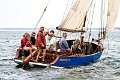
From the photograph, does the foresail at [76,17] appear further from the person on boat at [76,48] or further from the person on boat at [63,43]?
the person on boat at [63,43]

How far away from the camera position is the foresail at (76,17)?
27.0 m

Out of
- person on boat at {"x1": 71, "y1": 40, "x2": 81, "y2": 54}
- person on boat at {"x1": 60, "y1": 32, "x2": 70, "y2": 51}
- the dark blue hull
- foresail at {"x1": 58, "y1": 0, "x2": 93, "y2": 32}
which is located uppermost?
foresail at {"x1": 58, "y1": 0, "x2": 93, "y2": 32}

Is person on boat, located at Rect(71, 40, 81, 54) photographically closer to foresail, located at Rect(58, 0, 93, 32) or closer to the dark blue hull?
the dark blue hull

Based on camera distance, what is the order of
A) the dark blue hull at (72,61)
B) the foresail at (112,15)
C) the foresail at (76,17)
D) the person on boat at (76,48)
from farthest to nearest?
the foresail at (112,15)
the foresail at (76,17)
the person on boat at (76,48)
the dark blue hull at (72,61)

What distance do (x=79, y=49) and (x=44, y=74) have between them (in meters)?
5.41

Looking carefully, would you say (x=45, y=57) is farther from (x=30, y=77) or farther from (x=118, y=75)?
(x=118, y=75)

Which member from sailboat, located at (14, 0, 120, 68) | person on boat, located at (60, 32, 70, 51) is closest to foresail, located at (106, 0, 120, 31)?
sailboat, located at (14, 0, 120, 68)

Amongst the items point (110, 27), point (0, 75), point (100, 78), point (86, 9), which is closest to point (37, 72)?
point (0, 75)

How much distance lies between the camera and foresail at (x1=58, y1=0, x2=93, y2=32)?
27.0 m

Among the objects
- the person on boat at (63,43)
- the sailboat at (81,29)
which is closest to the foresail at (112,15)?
the sailboat at (81,29)

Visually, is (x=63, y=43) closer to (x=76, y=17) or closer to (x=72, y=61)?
(x=72, y=61)

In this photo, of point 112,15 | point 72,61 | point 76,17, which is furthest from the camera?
point 112,15

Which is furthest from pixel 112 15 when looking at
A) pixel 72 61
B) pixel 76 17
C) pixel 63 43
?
pixel 72 61

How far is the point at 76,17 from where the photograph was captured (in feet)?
90.7
